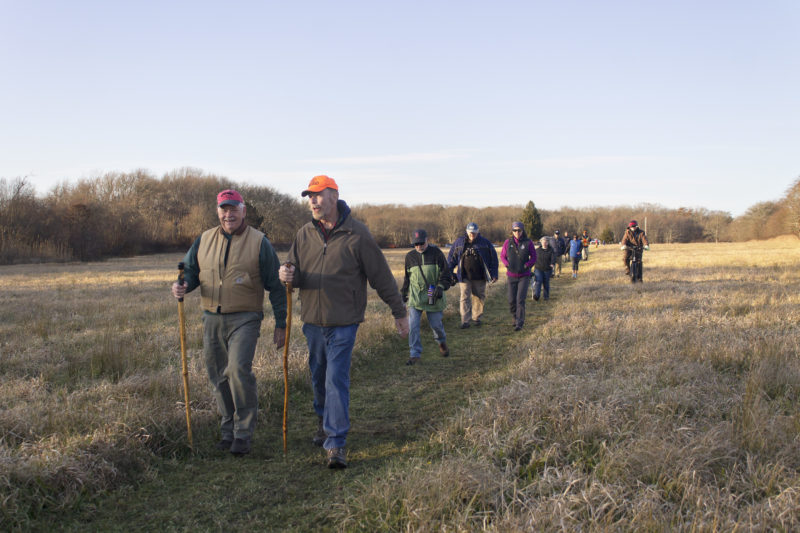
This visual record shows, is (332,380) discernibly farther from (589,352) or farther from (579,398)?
(589,352)

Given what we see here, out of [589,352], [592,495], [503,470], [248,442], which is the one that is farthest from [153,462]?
[589,352]

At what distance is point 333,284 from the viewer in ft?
15.5

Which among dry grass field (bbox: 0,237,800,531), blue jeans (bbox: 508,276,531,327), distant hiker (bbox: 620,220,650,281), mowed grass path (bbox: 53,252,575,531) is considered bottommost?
mowed grass path (bbox: 53,252,575,531)

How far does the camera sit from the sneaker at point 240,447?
4758 mm

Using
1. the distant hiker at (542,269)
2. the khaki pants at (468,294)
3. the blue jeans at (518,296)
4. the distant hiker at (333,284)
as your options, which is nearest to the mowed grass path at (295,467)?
the distant hiker at (333,284)

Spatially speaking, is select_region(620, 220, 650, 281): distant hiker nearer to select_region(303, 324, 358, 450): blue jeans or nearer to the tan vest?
select_region(303, 324, 358, 450): blue jeans

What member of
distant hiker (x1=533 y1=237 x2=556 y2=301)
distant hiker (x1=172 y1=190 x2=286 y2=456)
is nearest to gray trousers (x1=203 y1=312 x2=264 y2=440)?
distant hiker (x1=172 y1=190 x2=286 y2=456)

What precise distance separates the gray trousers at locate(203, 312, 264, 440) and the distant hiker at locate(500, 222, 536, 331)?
7.32m

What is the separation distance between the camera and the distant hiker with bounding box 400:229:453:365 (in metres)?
9.06

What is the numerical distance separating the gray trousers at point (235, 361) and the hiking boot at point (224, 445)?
0.16 ft

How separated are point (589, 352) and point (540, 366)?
3.27 ft

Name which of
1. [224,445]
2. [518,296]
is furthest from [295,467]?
[518,296]

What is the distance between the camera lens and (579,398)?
4.98 meters

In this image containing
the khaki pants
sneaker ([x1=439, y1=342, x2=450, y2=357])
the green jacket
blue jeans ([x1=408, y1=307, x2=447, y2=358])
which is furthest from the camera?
the khaki pants
